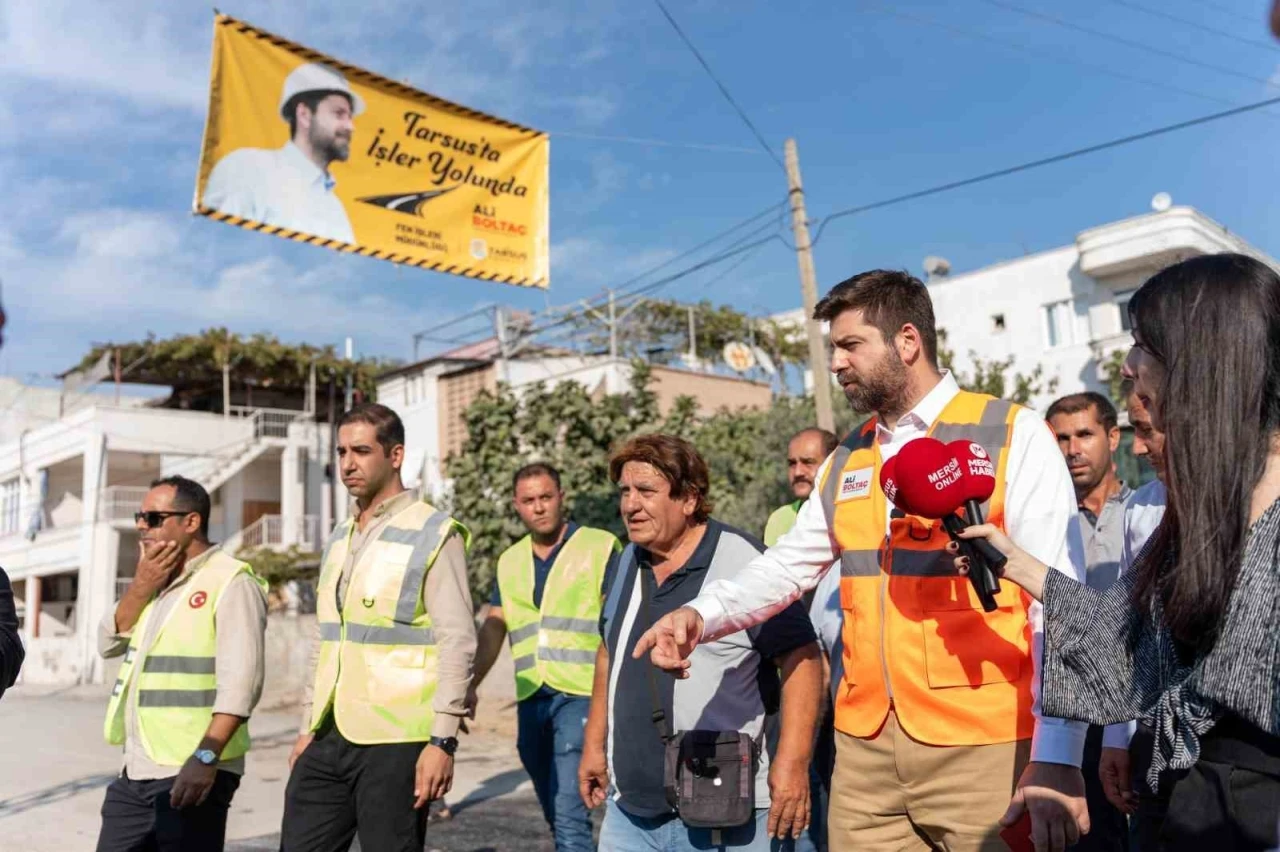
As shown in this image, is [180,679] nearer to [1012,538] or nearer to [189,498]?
[189,498]

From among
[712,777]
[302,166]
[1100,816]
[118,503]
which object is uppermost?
[118,503]

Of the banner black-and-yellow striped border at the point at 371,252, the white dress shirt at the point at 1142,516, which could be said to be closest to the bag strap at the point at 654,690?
the white dress shirt at the point at 1142,516

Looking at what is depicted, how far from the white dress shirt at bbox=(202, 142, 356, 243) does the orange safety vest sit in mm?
7245

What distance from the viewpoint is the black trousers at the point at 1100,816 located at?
3.92m

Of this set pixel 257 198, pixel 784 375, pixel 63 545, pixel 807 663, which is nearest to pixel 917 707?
pixel 807 663

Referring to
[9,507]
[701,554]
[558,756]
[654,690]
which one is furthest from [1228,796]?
[9,507]

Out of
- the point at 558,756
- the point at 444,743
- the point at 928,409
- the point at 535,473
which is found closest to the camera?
the point at 928,409

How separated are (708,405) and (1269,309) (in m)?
25.8

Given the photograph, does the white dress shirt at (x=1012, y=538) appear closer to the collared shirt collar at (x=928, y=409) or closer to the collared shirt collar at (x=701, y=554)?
the collared shirt collar at (x=928, y=409)

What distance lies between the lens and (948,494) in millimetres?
2490

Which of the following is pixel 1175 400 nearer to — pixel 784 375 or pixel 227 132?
pixel 227 132

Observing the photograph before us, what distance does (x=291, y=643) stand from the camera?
25266mm

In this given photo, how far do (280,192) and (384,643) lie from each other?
19.2 ft

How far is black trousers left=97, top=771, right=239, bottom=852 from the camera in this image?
4.65 meters
